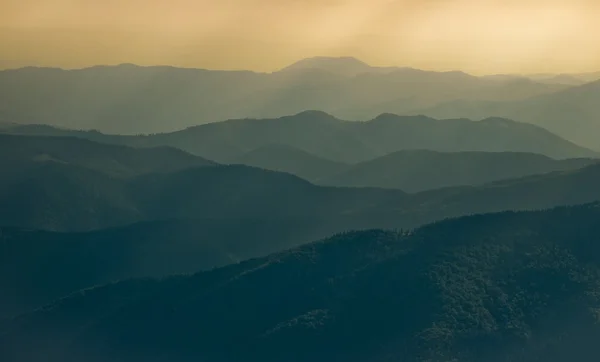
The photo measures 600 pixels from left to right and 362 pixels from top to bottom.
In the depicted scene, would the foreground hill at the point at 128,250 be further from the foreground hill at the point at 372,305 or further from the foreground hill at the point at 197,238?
the foreground hill at the point at 372,305

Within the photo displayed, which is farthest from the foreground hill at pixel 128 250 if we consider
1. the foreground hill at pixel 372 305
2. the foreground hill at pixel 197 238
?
the foreground hill at pixel 372 305

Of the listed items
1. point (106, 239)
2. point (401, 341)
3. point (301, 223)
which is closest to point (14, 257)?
point (106, 239)

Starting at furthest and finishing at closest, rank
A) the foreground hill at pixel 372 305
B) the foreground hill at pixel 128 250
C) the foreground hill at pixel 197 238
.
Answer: the foreground hill at pixel 197 238
the foreground hill at pixel 128 250
the foreground hill at pixel 372 305

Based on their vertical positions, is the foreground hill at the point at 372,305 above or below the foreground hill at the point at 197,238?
below

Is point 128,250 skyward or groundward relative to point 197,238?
groundward

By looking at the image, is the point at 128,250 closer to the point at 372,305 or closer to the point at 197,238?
the point at 197,238

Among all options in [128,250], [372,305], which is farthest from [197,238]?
[372,305]

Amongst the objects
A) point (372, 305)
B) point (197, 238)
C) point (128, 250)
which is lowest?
point (372, 305)

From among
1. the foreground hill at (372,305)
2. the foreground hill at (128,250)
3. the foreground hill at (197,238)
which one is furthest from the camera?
the foreground hill at (197,238)
